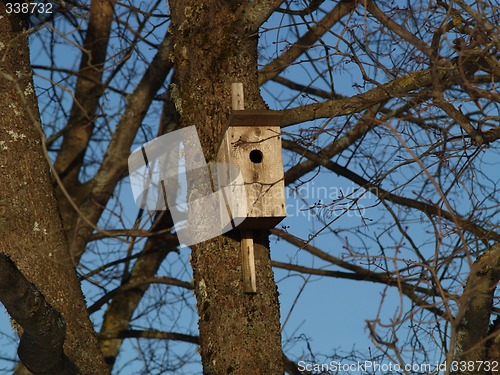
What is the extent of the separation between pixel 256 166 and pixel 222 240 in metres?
0.36

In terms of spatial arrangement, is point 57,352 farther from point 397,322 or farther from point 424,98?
point 424,98

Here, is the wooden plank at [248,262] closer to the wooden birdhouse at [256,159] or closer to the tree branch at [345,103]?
the wooden birdhouse at [256,159]

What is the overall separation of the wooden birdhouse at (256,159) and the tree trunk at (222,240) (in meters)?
0.13

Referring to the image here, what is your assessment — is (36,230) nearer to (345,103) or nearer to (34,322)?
(34,322)

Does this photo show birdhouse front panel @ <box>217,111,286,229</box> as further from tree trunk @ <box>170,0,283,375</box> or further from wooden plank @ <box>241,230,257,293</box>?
tree trunk @ <box>170,0,283,375</box>

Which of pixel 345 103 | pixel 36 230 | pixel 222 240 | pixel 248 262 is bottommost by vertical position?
pixel 248 262

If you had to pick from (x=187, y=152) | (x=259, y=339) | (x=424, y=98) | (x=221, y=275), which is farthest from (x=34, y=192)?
(x=424, y=98)

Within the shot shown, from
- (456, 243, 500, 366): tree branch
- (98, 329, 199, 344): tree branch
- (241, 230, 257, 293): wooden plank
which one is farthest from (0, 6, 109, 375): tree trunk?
(98, 329, 199, 344): tree branch

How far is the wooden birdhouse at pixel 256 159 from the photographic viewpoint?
3664mm

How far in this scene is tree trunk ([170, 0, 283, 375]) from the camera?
12.0 ft

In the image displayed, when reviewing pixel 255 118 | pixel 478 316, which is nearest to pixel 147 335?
pixel 255 118

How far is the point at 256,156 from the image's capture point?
378 centimetres

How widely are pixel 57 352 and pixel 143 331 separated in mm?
2490

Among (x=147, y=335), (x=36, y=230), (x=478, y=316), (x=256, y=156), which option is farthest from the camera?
(x=147, y=335)
